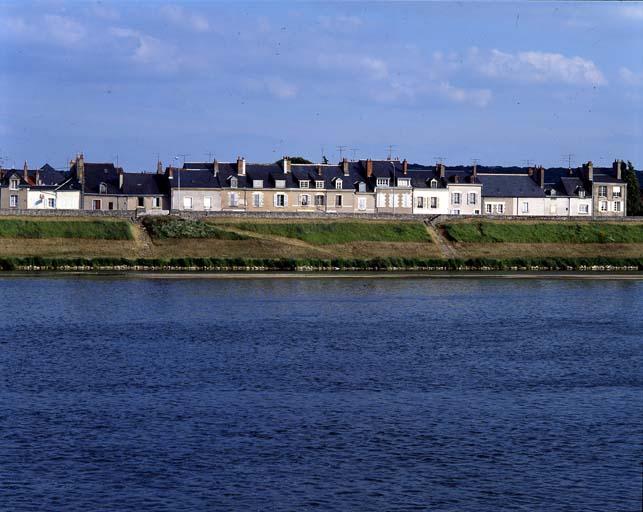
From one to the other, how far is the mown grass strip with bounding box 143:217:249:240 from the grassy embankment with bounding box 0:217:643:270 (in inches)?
3.6

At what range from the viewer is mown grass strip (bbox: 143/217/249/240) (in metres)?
99.1

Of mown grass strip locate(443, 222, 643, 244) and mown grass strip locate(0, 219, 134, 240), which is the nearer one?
mown grass strip locate(0, 219, 134, 240)

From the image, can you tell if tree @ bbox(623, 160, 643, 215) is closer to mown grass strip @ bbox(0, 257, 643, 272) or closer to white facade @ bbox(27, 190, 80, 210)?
mown grass strip @ bbox(0, 257, 643, 272)

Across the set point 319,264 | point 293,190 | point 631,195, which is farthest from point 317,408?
point 631,195

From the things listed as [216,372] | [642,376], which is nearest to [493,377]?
[642,376]

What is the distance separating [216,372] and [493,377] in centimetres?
1037

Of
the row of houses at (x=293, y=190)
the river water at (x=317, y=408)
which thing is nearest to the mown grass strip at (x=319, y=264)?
the row of houses at (x=293, y=190)

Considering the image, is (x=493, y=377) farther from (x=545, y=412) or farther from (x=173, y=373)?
(x=173, y=373)

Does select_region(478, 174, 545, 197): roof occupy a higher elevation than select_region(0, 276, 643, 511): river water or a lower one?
higher

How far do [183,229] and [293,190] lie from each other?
815 inches

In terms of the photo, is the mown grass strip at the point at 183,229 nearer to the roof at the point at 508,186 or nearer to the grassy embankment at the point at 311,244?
the grassy embankment at the point at 311,244

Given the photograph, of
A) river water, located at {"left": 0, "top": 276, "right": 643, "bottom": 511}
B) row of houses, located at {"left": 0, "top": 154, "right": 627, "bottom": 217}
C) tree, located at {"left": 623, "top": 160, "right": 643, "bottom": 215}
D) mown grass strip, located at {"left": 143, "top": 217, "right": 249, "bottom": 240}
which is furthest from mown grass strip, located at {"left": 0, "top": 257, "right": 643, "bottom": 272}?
tree, located at {"left": 623, "top": 160, "right": 643, "bottom": 215}

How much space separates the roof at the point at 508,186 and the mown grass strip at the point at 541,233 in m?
13.9

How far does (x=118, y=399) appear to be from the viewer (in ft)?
119
